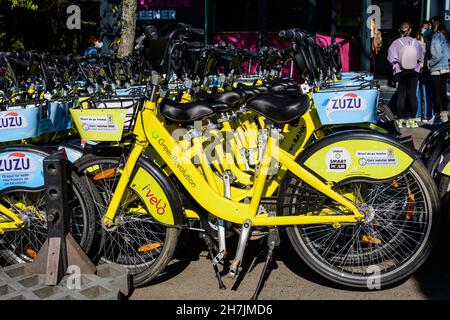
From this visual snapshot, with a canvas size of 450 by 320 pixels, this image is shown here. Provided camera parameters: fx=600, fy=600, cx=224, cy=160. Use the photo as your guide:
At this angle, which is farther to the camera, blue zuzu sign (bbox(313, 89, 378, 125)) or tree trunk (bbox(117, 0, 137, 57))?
tree trunk (bbox(117, 0, 137, 57))

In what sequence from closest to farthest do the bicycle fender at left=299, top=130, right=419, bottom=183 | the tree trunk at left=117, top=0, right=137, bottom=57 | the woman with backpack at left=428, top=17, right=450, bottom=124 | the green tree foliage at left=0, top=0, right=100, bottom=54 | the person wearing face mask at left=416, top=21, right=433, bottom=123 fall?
the bicycle fender at left=299, top=130, right=419, bottom=183 → the tree trunk at left=117, top=0, right=137, bottom=57 → the woman with backpack at left=428, top=17, right=450, bottom=124 → the person wearing face mask at left=416, top=21, right=433, bottom=123 → the green tree foliage at left=0, top=0, right=100, bottom=54

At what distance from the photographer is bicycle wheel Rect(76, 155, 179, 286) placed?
3.83 m

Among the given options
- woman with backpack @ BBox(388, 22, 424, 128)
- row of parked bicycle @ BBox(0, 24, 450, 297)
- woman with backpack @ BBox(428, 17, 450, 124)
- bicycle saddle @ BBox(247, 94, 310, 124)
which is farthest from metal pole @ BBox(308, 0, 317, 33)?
bicycle saddle @ BBox(247, 94, 310, 124)

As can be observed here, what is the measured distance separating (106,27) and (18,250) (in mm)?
8210

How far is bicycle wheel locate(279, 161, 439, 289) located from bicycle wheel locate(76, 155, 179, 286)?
2.75 ft

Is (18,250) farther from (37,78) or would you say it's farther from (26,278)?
(37,78)

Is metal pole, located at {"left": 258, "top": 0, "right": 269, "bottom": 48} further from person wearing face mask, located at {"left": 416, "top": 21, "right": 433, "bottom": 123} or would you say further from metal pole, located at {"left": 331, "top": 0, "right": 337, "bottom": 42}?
person wearing face mask, located at {"left": 416, "top": 21, "right": 433, "bottom": 123}

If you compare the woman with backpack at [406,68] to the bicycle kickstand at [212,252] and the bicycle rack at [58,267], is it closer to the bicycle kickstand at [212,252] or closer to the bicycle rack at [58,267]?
the bicycle kickstand at [212,252]

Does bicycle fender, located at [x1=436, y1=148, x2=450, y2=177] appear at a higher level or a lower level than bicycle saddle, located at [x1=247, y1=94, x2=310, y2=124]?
lower

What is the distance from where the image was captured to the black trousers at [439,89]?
9.86 m

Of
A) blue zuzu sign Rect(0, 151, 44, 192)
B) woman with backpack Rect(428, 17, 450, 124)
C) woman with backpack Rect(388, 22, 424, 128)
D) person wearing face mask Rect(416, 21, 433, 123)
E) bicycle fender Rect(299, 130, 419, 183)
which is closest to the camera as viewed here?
bicycle fender Rect(299, 130, 419, 183)

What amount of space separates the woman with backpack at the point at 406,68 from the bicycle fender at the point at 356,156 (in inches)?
242

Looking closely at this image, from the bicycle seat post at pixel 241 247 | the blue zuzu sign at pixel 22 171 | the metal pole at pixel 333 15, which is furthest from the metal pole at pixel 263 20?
the bicycle seat post at pixel 241 247
